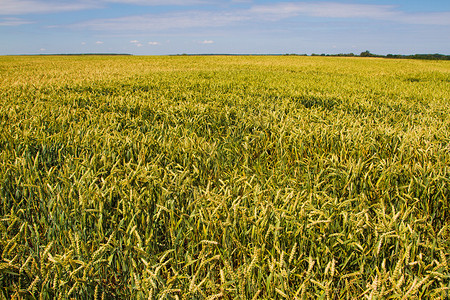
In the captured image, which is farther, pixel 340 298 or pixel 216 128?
pixel 216 128

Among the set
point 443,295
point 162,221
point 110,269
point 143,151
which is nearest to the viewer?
point 443,295

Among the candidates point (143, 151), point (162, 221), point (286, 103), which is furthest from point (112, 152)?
point (286, 103)

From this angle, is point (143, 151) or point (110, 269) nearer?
point (110, 269)

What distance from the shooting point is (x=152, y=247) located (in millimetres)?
1964

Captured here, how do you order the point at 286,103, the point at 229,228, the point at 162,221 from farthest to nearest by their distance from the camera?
the point at 286,103 < the point at 162,221 < the point at 229,228

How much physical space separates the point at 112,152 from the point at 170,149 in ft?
2.09

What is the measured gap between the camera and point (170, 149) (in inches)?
135

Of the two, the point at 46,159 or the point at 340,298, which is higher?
the point at 46,159

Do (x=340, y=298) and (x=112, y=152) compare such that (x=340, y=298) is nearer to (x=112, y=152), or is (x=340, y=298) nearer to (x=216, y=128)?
(x=112, y=152)

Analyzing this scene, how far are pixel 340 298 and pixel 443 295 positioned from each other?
49 centimetres

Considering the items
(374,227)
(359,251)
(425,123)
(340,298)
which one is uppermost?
(425,123)

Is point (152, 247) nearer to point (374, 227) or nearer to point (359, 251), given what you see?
point (359, 251)

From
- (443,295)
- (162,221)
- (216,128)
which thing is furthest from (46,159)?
(443,295)

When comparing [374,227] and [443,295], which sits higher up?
[374,227]
